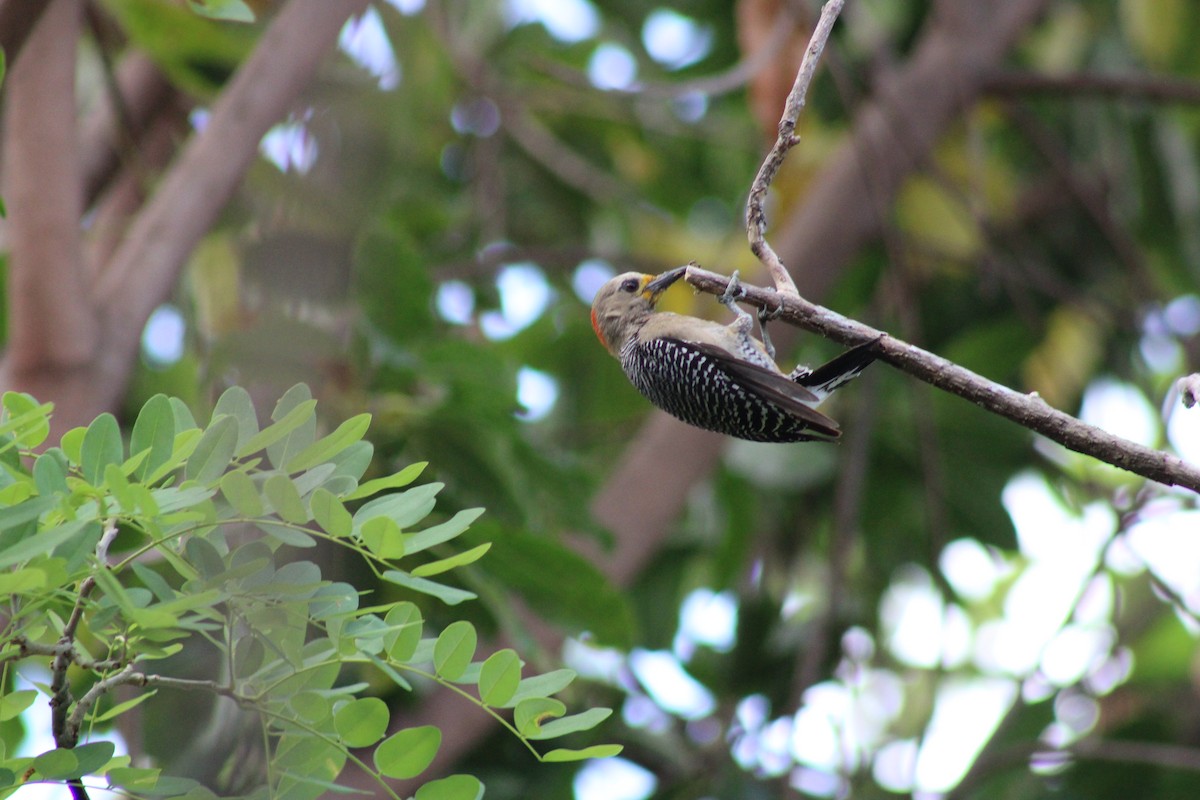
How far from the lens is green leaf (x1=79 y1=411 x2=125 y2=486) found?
→ 1546 millimetres

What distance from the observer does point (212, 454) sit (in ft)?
5.01

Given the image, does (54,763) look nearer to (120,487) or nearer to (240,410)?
(120,487)

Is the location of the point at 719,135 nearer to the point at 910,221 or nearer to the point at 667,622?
the point at 910,221

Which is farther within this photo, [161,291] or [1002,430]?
[1002,430]

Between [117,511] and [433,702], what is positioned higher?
[117,511]

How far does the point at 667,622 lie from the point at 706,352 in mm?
2798

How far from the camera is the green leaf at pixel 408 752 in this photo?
1655 mm

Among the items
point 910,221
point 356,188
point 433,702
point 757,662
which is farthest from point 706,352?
point 910,221

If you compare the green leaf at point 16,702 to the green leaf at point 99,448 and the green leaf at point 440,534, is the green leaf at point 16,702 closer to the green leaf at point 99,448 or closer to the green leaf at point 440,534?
the green leaf at point 99,448

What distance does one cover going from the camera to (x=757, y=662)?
530cm

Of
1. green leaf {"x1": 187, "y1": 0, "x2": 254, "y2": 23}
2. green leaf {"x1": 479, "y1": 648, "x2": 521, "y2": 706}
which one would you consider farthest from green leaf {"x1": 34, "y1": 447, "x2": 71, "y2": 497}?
green leaf {"x1": 187, "y1": 0, "x2": 254, "y2": 23}

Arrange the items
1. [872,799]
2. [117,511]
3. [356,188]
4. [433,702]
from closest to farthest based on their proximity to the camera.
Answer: [117,511], [356,188], [433,702], [872,799]

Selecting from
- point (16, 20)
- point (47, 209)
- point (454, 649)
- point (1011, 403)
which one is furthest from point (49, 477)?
point (47, 209)

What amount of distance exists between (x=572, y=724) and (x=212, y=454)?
60 cm
